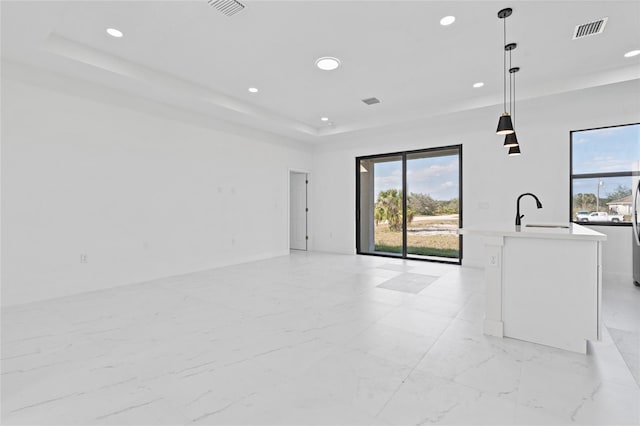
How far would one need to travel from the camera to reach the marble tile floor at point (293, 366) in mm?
1646

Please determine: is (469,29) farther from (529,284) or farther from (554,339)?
(554,339)

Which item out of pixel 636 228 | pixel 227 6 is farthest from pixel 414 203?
pixel 227 6

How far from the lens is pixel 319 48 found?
352cm

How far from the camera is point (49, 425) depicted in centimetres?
156

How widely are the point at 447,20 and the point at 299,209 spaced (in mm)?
5763

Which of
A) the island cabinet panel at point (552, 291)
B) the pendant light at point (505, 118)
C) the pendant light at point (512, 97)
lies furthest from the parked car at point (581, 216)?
the island cabinet panel at point (552, 291)

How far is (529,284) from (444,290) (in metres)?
1.64

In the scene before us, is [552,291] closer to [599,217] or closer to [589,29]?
[589,29]

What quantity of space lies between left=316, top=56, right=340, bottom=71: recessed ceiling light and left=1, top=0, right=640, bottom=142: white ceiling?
0.29 feet

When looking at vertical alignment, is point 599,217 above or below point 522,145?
below

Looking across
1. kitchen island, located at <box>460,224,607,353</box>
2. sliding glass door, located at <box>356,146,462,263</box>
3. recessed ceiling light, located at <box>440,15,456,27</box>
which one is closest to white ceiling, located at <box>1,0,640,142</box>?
recessed ceiling light, located at <box>440,15,456,27</box>

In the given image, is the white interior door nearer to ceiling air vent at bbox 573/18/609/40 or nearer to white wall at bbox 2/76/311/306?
white wall at bbox 2/76/311/306

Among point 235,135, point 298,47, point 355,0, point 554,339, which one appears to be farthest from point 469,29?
point 235,135

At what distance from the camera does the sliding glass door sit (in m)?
6.21
